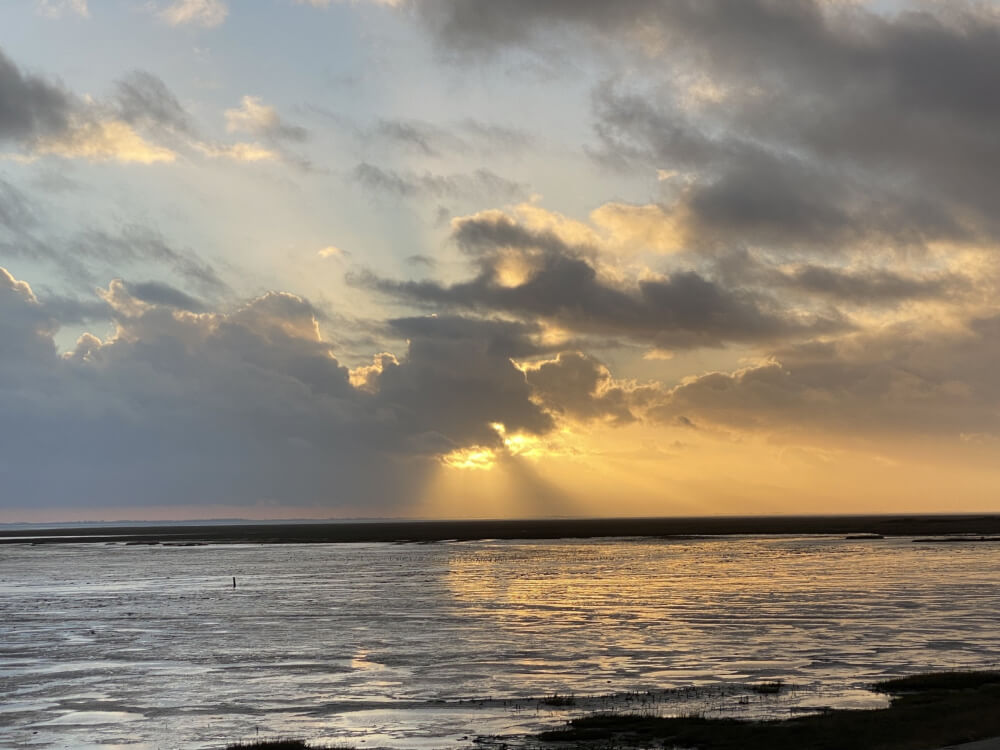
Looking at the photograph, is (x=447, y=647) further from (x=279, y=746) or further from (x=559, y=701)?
(x=279, y=746)

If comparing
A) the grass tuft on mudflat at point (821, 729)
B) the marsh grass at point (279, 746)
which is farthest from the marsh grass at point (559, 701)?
the marsh grass at point (279, 746)

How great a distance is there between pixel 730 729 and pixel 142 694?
25110mm

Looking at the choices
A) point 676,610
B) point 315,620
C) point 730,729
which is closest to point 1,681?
point 315,620

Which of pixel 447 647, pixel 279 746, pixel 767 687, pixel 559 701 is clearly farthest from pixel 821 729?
pixel 447 647

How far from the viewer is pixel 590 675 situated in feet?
145

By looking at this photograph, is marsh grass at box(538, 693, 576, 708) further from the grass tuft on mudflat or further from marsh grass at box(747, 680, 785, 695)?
marsh grass at box(747, 680, 785, 695)

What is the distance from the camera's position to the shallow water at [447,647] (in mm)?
36719

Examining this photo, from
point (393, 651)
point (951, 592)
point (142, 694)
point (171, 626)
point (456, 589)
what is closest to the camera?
point (142, 694)

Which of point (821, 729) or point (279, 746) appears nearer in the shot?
point (821, 729)

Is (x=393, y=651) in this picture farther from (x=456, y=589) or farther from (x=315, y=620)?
(x=456, y=589)

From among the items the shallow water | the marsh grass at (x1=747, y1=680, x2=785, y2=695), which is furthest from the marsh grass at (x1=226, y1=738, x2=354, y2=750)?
the marsh grass at (x1=747, y1=680, x2=785, y2=695)

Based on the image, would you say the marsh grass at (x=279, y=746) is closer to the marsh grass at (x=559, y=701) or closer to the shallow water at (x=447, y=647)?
the shallow water at (x=447, y=647)

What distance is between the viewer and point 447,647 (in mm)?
53719

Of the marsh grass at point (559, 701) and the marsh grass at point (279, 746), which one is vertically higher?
the marsh grass at point (559, 701)
